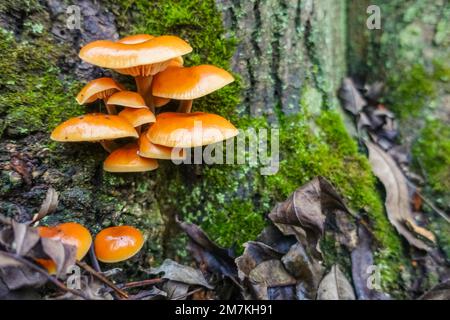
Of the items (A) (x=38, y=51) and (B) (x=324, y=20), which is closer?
(A) (x=38, y=51)

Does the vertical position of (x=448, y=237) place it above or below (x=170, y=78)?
below

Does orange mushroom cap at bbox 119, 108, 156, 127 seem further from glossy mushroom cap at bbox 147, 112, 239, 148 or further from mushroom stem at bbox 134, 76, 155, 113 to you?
mushroom stem at bbox 134, 76, 155, 113

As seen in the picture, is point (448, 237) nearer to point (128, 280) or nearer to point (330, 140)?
point (330, 140)

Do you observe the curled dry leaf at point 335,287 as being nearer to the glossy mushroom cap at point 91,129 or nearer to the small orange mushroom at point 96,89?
the glossy mushroom cap at point 91,129

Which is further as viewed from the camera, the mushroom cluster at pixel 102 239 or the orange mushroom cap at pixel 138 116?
the orange mushroom cap at pixel 138 116

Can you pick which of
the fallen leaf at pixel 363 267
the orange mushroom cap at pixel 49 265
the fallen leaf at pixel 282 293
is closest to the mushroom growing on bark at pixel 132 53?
the orange mushroom cap at pixel 49 265
